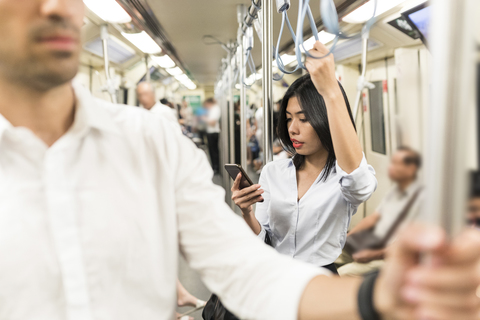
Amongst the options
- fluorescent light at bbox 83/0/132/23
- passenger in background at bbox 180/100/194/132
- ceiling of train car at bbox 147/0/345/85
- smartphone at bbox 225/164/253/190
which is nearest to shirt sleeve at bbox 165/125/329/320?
smartphone at bbox 225/164/253/190

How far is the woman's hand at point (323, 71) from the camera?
1.17m

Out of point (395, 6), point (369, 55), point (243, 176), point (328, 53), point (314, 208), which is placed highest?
point (395, 6)

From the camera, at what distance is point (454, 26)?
32cm

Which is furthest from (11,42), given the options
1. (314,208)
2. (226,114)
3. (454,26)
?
(226,114)

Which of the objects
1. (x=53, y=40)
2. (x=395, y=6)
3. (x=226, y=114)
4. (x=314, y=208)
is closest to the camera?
(x=53, y=40)

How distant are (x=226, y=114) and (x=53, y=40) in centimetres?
677

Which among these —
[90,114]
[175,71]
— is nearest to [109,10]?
[90,114]

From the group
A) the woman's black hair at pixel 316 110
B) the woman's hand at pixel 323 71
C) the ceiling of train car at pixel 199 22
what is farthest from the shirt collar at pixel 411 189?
the ceiling of train car at pixel 199 22

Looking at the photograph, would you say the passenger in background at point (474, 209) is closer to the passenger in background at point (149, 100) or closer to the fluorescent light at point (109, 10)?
the fluorescent light at point (109, 10)

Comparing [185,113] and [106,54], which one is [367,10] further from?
[185,113]

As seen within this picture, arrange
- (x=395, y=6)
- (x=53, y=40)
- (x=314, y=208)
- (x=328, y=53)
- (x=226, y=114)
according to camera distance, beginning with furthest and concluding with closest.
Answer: (x=226, y=114) < (x=395, y=6) < (x=314, y=208) < (x=328, y=53) < (x=53, y=40)

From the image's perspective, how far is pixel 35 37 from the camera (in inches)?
22.7

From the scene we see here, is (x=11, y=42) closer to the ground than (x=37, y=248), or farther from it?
farther from it

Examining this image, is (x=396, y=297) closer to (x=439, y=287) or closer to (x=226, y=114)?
(x=439, y=287)
